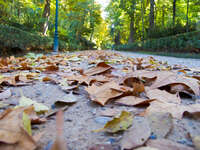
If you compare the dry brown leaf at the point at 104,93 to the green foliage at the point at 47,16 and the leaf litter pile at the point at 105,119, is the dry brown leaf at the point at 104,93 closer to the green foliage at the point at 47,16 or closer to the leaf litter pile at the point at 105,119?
the leaf litter pile at the point at 105,119

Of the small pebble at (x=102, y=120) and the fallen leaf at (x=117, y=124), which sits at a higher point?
the fallen leaf at (x=117, y=124)

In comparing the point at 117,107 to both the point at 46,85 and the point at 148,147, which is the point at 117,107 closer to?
the point at 148,147

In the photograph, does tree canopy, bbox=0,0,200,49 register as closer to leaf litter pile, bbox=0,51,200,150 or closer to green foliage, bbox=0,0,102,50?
green foliage, bbox=0,0,102,50

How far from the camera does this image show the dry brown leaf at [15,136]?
493mm

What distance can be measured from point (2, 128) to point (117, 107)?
520 millimetres

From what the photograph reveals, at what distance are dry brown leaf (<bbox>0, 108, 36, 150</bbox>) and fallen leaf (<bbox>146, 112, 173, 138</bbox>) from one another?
0.40 metres

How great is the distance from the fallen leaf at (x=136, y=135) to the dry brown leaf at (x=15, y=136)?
0.27m

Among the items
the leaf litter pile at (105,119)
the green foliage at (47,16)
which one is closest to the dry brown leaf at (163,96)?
the leaf litter pile at (105,119)

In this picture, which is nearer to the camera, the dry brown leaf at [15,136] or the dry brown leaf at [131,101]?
the dry brown leaf at [15,136]

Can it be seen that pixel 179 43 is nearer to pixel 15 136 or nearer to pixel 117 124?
pixel 117 124

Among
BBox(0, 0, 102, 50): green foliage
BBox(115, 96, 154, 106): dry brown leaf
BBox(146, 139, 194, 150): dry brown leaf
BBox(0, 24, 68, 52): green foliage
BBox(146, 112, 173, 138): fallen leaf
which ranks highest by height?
BBox(0, 0, 102, 50): green foliage

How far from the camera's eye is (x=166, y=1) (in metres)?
20.4

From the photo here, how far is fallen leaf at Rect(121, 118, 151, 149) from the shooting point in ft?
1.77

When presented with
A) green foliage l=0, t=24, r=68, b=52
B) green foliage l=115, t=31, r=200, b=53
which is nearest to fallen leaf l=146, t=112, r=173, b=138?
green foliage l=0, t=24, r=68, b=52
